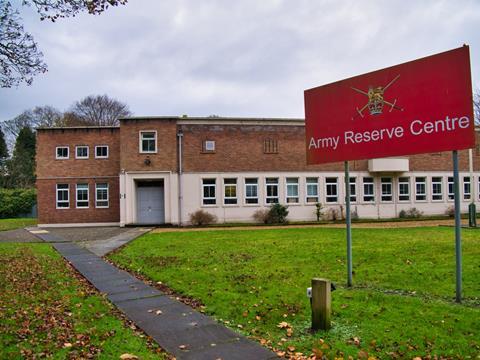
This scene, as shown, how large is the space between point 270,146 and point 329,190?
4.84 m

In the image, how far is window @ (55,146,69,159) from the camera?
82.5 ft

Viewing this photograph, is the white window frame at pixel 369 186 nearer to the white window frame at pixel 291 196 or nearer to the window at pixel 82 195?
the white window frame at pixel 291 196

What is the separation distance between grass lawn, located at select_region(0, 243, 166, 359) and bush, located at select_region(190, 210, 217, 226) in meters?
14.8

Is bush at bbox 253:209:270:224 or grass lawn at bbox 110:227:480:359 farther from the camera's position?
bush at bbox 253:209:270:224

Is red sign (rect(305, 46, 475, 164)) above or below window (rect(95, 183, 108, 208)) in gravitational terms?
above

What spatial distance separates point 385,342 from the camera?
4.57m

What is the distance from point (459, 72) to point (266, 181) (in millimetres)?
19133

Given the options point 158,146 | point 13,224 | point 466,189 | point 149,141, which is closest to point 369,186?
point 466,189

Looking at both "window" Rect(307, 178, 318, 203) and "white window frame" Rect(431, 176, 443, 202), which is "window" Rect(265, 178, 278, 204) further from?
"white window frame" Rect(431, 176, 443, 202)

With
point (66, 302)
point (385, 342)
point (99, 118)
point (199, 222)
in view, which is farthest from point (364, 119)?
point (99, 118)

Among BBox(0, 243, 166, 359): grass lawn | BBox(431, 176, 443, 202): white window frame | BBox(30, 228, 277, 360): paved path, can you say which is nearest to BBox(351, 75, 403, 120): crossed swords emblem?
BBox(30, 228, 277, 360): paved path

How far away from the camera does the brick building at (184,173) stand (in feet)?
78.0

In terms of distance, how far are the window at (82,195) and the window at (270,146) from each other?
11.4 m

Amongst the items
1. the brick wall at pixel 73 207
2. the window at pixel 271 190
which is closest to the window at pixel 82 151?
the brick wall at pixel 73 207
